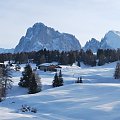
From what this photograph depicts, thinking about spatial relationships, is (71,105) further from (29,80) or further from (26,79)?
(26,79)

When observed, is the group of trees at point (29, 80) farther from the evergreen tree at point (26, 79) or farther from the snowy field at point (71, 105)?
the snowy field at point (71, 105)

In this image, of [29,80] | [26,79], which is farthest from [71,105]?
[26,79]

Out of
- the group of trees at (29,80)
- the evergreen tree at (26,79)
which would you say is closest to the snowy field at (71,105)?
the group of trees at (29,80)

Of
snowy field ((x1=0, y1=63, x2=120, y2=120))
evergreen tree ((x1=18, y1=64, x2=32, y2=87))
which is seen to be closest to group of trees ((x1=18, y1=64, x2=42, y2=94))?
evergreen tree ((x1=18, y1=64, x2=32, y2=87))

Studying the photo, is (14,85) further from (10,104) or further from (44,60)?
(44,60)

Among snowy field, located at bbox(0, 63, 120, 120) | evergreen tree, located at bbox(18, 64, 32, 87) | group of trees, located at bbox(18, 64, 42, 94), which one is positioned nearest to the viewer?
snowy field, located at bbox(0, 63, 120, 120)

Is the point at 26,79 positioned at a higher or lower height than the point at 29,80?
higher

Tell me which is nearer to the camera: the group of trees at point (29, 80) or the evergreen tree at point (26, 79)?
the group of trees at point (29, 80)

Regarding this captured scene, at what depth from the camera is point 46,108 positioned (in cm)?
3594

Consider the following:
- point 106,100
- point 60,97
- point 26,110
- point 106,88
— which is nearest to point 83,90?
point 106,88

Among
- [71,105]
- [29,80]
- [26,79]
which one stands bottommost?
[71,105]

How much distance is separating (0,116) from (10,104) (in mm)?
12644

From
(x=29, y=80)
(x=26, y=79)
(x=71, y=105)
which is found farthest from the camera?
(x=26, y=79)

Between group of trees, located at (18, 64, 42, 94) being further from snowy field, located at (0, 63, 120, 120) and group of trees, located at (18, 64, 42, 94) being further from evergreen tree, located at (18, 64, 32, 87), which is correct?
snowy field, located at (0, 63, 120, 120)
